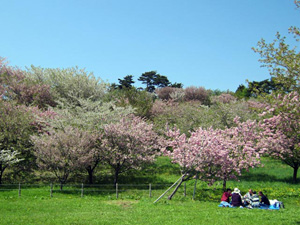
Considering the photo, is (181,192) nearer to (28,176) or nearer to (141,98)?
(28,176)

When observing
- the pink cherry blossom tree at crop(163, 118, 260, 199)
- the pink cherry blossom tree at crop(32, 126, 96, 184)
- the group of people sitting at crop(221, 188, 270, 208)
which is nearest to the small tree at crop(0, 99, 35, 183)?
the pink cherry blossom tree at crop(32, 126, 96, 184)

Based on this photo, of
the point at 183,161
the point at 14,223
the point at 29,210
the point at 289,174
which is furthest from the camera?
the point at 289,174

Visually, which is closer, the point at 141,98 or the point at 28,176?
the point at 28,176

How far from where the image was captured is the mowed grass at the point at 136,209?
547 inches

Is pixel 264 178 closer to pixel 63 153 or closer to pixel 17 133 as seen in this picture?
pixel 63 153

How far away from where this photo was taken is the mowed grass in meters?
13.9

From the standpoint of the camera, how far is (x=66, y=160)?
22.5 m

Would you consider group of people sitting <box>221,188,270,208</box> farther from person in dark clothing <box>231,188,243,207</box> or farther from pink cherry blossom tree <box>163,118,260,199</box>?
pink cherry blossom tree <box>163,118,260,199</box>

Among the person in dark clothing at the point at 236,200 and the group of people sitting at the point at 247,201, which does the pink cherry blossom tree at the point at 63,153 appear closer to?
the group of people sitting at the point at 247,201

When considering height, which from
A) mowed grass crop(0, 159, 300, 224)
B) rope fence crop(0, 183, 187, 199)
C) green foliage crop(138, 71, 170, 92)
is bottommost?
mowed grass crop(0, 159, 300, 224)

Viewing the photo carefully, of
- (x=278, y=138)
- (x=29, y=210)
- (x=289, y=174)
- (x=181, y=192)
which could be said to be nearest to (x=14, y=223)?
(x=29, y=210)

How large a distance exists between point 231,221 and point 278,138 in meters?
15.4

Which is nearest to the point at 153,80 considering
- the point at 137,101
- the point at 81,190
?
the point at 137,101

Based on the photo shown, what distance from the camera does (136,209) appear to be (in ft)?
54.2
